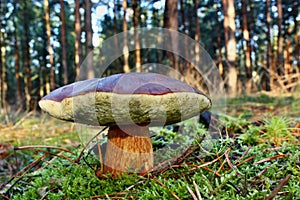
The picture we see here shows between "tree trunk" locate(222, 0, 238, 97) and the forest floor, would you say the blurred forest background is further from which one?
the forest floor

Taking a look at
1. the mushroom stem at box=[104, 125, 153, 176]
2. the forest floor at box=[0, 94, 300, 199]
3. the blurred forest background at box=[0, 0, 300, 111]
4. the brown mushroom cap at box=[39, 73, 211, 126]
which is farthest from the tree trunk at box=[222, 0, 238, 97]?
the brown mushroom cap at box=[39, 73, 211, 126]

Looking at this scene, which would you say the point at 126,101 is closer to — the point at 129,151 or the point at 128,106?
the point at 128,106

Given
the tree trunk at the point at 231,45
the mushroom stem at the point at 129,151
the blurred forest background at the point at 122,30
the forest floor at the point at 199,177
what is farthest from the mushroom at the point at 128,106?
the blurred forest background at the point at 122,30

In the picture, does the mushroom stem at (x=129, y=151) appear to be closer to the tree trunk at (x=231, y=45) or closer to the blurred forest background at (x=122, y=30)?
the tree trunk at (x=231, y=45)

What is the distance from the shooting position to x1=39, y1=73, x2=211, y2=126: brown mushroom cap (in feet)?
2.99

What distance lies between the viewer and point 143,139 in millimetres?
1234

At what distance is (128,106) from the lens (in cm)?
93

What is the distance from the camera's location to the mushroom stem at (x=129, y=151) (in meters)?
1.19

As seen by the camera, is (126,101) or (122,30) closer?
(126,101)

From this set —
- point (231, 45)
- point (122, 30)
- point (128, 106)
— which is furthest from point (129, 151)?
point (122, 30)

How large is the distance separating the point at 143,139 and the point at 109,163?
7.9 inches

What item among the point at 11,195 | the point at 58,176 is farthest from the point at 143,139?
the point at 11,195

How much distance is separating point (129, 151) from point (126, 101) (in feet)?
1.26

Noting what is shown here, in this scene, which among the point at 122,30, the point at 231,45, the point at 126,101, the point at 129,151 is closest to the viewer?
the point at 126,101
